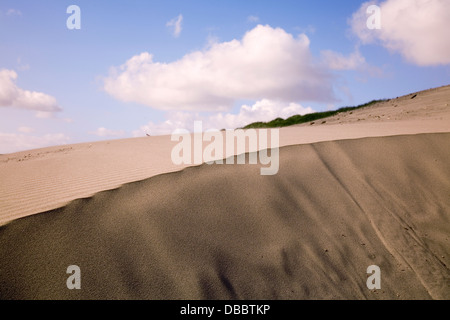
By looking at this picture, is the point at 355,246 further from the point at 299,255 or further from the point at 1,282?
the point at 1,282

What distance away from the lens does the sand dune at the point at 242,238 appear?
2.79m

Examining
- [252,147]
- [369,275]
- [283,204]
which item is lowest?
[369,275]

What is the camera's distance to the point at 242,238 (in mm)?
3408

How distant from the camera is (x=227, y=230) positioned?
346 centimetres

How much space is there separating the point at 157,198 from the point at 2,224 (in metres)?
1.52

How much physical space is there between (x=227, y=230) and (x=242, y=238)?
19cm

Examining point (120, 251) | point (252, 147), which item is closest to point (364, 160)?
point (252, 147)

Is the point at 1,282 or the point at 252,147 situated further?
the point at 252,147

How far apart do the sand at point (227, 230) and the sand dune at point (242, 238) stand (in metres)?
0.01

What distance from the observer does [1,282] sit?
252 centimetres

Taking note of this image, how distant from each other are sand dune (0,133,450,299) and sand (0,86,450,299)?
1 cm

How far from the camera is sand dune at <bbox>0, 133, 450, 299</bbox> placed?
2785 millimetres

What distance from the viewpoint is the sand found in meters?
2.81

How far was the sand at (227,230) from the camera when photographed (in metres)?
2.81
